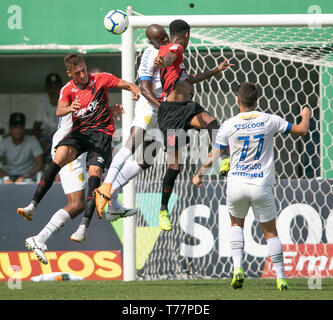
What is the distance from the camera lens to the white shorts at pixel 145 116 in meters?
9.10

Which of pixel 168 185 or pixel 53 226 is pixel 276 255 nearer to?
pixel 168 185

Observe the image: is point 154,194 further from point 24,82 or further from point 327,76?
point 24,82

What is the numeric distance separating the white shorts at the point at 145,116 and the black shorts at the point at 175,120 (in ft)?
1.10

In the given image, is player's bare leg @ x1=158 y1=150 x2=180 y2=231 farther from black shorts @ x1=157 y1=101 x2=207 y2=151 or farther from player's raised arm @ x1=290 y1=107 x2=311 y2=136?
player's raised arm @ x1=290 y1=107 x2=311 y2=136

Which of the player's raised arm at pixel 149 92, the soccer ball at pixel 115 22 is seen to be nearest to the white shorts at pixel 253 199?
the player's raised arm at pixel 149 92

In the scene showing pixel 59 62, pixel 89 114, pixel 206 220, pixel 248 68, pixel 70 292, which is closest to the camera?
pixel 70 292

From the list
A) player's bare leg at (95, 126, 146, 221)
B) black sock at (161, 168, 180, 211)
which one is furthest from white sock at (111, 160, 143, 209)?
black sock at (161, 168, 180, 211)

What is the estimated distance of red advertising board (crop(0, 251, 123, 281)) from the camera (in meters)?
11.0

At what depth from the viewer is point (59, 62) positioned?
13.8 metres

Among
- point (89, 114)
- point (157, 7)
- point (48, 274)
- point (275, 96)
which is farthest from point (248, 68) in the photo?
point (48, 274)

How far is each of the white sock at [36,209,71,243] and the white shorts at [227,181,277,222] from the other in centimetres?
215

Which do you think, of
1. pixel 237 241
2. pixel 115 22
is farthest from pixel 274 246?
→ pixel 115 22

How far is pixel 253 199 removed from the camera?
26.6 ft

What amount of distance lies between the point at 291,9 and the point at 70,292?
576 centimetres
